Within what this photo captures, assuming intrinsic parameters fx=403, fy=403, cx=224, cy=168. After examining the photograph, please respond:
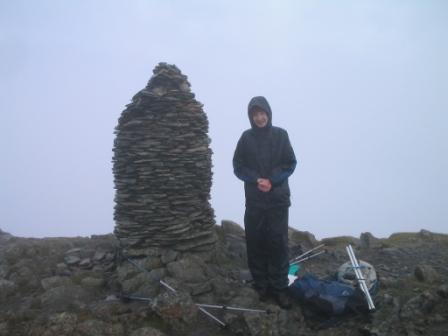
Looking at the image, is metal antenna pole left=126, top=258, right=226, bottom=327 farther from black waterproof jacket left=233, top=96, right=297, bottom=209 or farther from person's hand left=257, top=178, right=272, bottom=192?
person's hand left=257, top=178, right=272, bottom=192

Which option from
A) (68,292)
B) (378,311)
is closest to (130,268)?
(68,292)

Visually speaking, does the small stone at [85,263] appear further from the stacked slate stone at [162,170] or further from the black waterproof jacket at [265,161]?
the black waterproof jacket at [265,161]

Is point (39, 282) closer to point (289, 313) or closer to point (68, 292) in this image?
point (68, 292)

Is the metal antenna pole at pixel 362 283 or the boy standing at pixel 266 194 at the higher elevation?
the boy standing at pixel 266 194

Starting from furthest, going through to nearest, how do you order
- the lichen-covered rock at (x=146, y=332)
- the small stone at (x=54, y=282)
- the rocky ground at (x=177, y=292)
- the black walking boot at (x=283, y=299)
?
the small stone at (x=54, y=282), the black walking boot at (x=283, y=299), the rocky ground at (x=177, y=292), the lichen-covered rock at (x=146, y=332)

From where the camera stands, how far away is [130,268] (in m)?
7.62

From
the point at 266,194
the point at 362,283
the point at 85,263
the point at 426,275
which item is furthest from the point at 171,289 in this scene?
the point at 426,275

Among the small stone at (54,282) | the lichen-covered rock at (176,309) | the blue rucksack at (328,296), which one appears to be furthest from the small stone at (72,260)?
the blue rucksack at (328,296)

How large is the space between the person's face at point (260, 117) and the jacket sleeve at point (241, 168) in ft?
1.44

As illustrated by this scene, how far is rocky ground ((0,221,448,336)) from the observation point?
5770 millimetres

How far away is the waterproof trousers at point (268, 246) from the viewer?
694cm

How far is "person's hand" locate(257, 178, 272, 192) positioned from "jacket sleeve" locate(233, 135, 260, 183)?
0.13 metres

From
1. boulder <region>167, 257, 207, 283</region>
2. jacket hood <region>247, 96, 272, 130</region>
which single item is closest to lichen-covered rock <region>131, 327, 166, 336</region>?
boulder <region>167, 257, 207, 283</region>

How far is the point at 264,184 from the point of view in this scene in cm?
671
